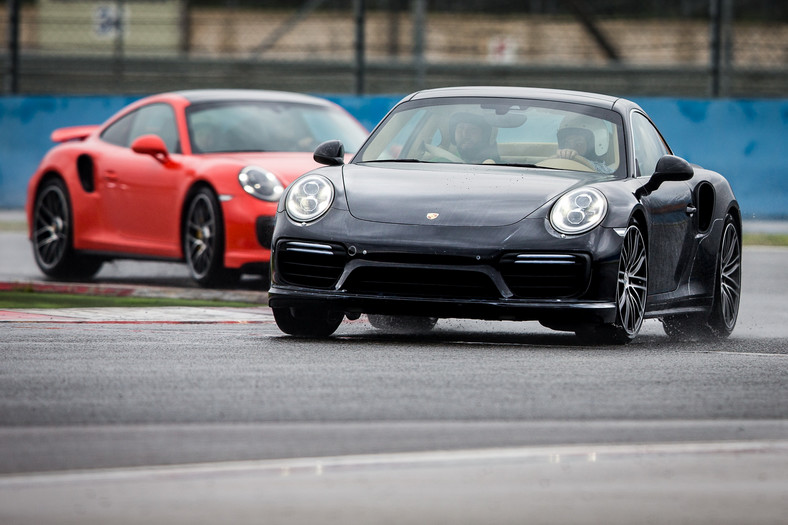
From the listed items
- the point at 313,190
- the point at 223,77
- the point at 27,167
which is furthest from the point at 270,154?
the point at 223,77

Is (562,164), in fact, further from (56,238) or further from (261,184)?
(56,238)

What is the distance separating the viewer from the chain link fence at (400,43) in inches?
1236

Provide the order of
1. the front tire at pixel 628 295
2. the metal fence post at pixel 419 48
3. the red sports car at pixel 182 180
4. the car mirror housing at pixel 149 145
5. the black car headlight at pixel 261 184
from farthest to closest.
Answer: the metal fence post at pixel 419 48
the car mirror housing at pixel 149 145
the red sports car at pixel 182 180
the black car headlight at pixel 261 184
the front tire at pixel 628 295

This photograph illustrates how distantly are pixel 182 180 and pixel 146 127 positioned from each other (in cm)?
109

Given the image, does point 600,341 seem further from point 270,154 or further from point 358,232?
point 270,154

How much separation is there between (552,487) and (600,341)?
158 inches

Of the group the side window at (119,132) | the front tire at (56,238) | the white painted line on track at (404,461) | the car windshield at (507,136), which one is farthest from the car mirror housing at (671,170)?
the front tire at (56,238)

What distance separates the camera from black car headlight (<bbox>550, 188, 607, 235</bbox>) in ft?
27.8

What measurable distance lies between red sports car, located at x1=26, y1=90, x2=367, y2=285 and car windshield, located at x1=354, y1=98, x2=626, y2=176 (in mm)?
2313

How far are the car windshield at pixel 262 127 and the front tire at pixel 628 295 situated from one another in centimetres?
450

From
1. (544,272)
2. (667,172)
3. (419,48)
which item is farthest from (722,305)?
(419,48)

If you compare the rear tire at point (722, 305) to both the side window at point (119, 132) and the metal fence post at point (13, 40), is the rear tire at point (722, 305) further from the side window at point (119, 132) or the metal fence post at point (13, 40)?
the metal fence post at point (13, 40)

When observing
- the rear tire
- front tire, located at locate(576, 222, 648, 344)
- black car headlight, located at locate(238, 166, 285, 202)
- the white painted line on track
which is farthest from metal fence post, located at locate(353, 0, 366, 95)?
the white painted line on track

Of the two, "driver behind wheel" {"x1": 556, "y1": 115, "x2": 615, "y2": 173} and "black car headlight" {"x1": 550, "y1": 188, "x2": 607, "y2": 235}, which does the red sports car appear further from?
"black car headlight" {"x1": 550, "y1": 188, "x2": 607, "y2": 235}
